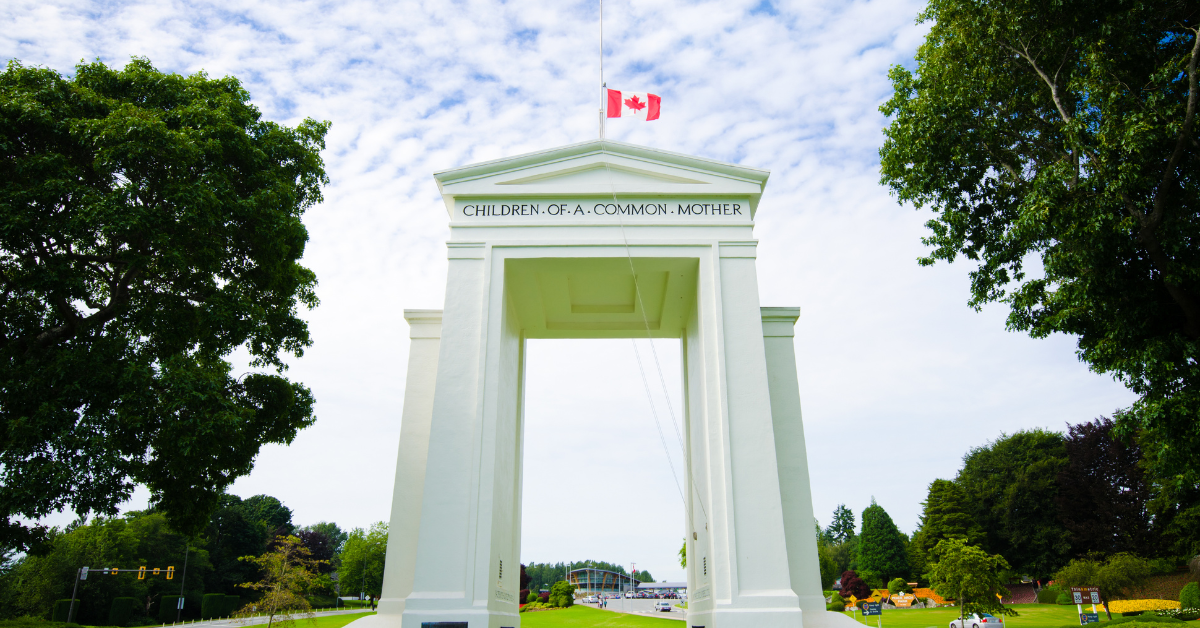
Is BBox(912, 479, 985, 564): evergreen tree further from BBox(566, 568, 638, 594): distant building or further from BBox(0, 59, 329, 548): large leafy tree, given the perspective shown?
BBox(566, 568, 638, 594): distant building

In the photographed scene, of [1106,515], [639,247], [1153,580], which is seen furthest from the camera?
[1106,515]

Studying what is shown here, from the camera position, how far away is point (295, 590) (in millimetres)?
28031

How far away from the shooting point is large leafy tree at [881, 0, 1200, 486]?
10969mm

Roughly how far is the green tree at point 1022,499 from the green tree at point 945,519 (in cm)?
116

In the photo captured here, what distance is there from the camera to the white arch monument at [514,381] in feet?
37.4

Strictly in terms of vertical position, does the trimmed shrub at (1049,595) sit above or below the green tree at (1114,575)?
below

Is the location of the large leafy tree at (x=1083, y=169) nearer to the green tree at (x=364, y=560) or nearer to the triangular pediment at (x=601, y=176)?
the triangular pediment at (x=601, y=176)

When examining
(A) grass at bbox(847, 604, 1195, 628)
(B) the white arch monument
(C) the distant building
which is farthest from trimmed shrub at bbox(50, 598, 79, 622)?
(C) the distant building

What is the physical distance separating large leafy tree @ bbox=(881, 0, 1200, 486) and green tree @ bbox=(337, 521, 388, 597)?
57404mm

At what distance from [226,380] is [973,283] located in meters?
15.8

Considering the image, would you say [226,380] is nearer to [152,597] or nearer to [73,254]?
[73,254]

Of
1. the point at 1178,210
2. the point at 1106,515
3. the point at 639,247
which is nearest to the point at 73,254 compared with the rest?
the point at 639,247

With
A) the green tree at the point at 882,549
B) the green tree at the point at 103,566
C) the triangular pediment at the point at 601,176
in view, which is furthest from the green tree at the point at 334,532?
the triangular pediment at the point at 601,176

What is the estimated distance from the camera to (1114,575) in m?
35.7
